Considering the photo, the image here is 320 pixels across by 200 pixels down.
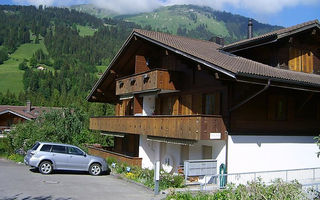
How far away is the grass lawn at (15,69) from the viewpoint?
133 m

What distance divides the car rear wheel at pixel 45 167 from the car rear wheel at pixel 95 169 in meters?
1.94

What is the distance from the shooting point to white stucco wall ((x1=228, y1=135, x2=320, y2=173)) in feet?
53.5

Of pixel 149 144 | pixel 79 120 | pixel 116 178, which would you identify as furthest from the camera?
pixel 79 120

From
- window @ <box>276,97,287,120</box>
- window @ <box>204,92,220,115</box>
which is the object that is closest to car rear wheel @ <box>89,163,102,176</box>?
window @ <box>204,92,220,115</box>

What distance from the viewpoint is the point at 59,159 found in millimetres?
18594

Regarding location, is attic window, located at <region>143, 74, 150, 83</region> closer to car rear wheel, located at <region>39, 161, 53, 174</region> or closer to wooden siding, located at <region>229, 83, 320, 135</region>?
wooden siding, located at <region>229, 83, 320, 135</region>

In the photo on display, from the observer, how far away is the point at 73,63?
163 metres

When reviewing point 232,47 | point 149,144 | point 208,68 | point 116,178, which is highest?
point 232,47

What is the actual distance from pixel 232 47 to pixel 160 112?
5740 mm

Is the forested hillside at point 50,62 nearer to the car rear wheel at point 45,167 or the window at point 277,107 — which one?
the car rear wheel at point 45,167

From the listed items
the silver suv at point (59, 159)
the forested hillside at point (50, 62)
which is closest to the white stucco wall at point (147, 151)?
the silver suv at point (59, 159)

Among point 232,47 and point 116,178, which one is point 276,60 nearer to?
point 232,47

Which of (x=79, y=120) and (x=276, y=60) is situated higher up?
(x=276, y=60)

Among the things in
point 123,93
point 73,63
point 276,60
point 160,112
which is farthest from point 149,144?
point 73,63
